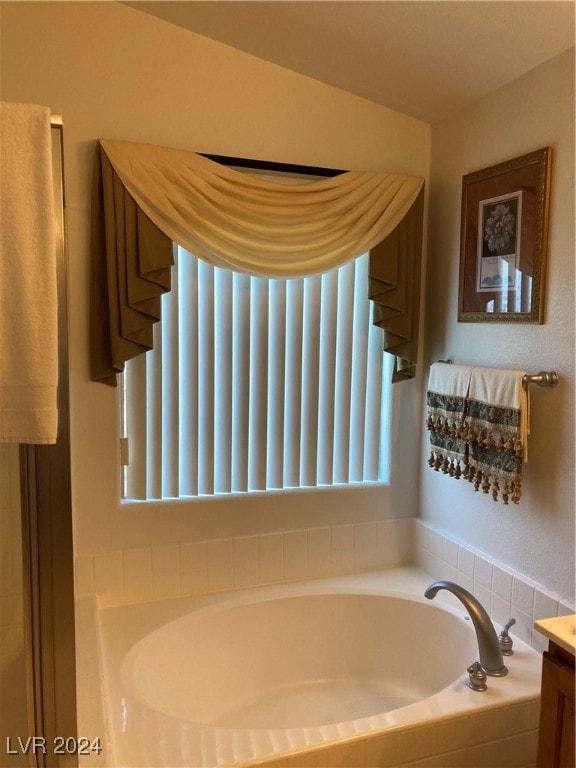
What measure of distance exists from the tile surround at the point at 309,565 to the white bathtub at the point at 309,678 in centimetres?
6

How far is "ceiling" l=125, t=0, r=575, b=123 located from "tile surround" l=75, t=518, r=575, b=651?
1657mm

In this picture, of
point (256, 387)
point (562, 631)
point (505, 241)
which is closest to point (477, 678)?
point (562, 631)

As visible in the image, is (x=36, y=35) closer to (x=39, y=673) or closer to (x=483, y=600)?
(x=39, y=673)

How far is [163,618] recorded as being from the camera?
7.22 ft

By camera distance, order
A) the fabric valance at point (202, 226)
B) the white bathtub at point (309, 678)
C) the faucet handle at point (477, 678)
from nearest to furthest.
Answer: the white bathtub at point (309, 678) → the faucet handle at point (477, 678) → the fabric valance at point (202, 226)

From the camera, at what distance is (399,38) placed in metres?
1.91

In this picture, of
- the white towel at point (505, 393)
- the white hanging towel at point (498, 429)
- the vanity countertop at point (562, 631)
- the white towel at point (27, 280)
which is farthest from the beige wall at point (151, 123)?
the vanity countertop at point (562, 631)

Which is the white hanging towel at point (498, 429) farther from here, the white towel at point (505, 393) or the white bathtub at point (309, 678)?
the white bathtub at point (309, 678)

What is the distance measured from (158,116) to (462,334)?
135 cm

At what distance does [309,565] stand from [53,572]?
1.48m

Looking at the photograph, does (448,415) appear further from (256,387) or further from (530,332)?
(256,387)

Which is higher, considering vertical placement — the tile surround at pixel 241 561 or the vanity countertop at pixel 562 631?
the vanity countertop at pixel 562 631

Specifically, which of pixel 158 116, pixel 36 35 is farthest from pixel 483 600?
pixel 36 35

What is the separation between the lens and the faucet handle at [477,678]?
182 centimetres
